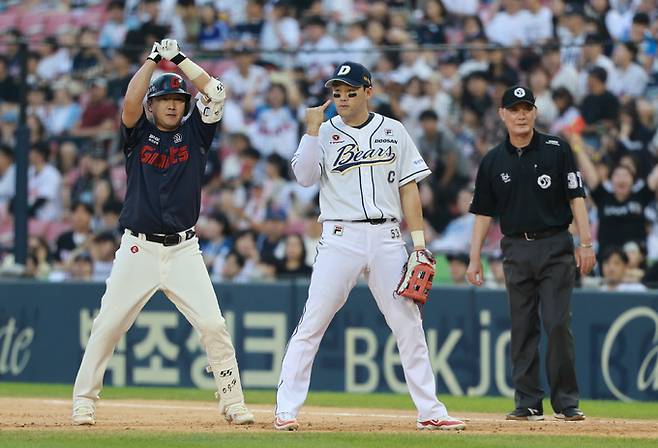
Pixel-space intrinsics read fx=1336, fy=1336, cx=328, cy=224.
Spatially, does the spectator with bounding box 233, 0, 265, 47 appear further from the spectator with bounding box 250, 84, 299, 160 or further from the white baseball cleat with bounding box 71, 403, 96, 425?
the white baseball cleat with bounding box 71, 403, 96, 425

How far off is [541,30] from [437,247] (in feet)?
11.7

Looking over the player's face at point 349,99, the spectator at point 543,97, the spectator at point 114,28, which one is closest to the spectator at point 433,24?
the spectator at point 543,97

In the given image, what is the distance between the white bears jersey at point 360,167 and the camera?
25.8 feet

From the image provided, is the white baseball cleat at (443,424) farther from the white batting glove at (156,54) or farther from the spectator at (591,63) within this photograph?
the spectator at (591,63)

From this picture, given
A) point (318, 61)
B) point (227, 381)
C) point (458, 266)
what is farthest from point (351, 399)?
point (318, 61)

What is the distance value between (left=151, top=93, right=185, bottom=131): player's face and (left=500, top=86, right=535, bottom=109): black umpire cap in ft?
7.22

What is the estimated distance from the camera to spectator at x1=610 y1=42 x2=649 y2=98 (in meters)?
14.6

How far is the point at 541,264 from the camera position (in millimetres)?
8859

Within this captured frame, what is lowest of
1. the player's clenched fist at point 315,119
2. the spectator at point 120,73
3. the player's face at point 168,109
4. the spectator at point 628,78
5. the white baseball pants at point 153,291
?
the white baseball pants at point 153,291

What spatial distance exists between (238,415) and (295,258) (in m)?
6.07

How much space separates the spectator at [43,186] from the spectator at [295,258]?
3.67m

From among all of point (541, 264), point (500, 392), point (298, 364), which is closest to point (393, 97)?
point (500, 392)

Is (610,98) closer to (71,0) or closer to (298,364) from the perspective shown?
(298,364)

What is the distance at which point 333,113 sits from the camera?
14.1 m
